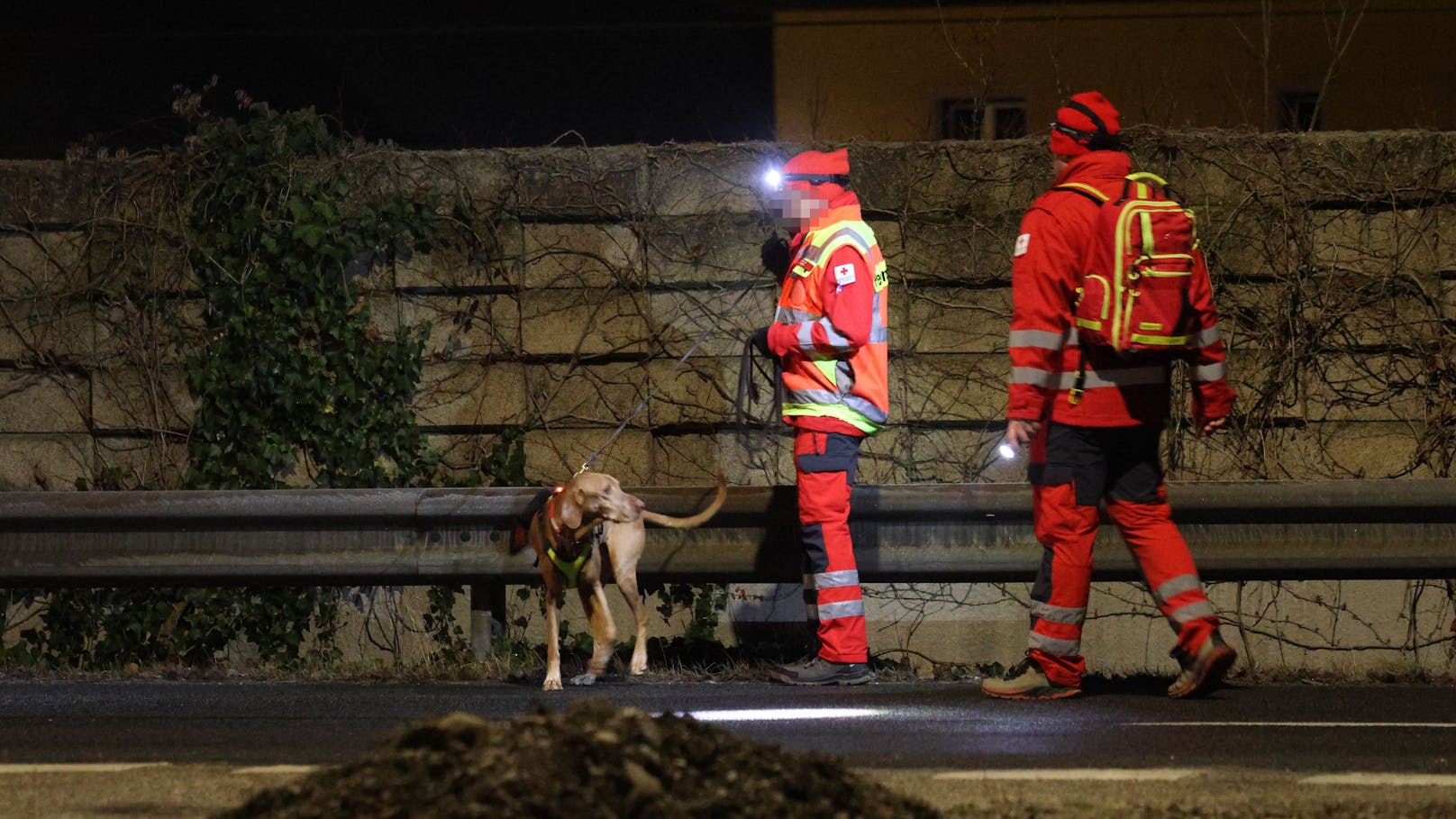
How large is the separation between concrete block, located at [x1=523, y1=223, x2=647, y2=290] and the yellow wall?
5.15 meters

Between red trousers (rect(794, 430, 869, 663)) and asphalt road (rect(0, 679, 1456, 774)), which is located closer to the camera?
asphalt road (rect(0, 679, 1456, 774))

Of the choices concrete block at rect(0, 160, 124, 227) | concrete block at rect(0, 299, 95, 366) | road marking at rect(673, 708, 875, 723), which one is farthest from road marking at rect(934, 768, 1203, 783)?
concrete block at rect(0, 160, 124, 227)

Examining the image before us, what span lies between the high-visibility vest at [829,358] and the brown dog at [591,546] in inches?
21.1

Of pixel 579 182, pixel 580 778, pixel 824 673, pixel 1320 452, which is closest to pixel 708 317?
pixel 579 182

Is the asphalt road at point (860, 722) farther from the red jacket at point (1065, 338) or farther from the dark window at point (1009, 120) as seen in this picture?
the dark window at point (1009, 120)

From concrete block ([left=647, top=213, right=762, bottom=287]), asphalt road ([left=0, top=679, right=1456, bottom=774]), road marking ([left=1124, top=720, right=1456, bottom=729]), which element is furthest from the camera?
concrete block ([left=647, top=213, right=762, bottom=287])

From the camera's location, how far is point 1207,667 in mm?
5695

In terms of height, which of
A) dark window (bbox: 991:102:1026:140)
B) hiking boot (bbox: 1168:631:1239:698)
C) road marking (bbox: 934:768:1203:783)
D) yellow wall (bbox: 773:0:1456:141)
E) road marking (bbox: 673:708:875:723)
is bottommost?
road marking (bbox: 673:708:875:723)

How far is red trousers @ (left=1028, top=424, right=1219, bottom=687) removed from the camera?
5727mm

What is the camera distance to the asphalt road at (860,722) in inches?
191

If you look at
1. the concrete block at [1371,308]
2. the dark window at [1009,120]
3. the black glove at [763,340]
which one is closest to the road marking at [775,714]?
the black glove at [763,340]

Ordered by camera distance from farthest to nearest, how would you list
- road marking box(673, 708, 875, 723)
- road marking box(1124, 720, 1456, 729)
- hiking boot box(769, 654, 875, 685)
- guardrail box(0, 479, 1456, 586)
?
guardrail box(0, 479, 1456, 586), hiking boot box(769, 654, 875, 685), road marking box(673, 708, 875, 723), road marking box(1124, 720, 1456, 729)

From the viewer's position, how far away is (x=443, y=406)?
8.37 metres

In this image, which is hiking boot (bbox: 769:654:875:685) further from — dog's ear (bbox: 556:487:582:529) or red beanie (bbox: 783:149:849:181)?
red beanie (bbox: 783:149:849:181)
